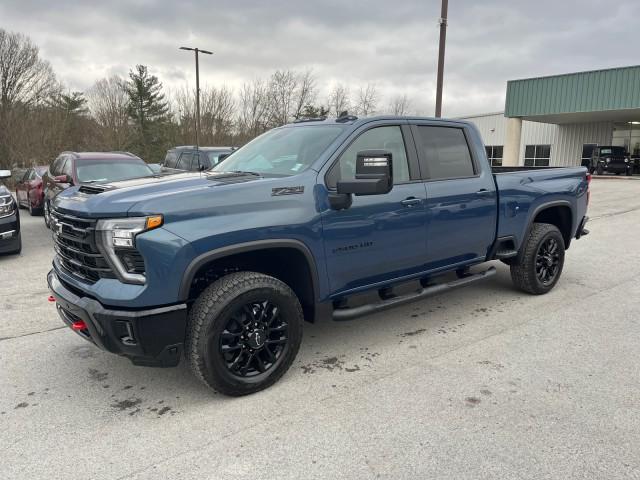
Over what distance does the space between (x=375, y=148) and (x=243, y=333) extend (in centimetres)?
188

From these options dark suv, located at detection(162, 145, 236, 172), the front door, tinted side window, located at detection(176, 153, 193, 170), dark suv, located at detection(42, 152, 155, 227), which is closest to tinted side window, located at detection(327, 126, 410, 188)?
the front door

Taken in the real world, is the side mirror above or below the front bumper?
above

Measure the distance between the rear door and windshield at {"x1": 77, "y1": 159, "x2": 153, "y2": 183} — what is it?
6.54m

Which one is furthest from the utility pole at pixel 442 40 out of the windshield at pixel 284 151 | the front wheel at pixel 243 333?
the front wheel at pixel 243 333

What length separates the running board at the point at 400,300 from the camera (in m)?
3.68

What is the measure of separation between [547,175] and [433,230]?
6.78ft

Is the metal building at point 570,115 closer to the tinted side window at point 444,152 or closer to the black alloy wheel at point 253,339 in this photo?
the tinted side window at point 444,152

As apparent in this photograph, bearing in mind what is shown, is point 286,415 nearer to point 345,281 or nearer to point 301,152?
point 345,281

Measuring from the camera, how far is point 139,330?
9.27 feet

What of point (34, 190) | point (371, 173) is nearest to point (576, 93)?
point (34, 190)

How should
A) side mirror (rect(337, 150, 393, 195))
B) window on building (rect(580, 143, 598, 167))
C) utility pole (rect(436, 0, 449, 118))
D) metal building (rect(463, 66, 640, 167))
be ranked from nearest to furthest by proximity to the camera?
side mirror (rect(337, 150, 393, 195))
utility pole (rect(436, 0, 449, 118))
metal building (rect(463, 66, 640, 167))
window on building (rect(580, 143, 598, 167))

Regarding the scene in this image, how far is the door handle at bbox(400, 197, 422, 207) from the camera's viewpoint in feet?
12.9

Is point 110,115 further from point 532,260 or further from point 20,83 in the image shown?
point 532,260

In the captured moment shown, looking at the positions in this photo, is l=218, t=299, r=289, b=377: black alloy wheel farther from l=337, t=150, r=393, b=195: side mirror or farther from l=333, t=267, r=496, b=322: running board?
l=337, t=150, r=393, b=195: side mirror
